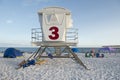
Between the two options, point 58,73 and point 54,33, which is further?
A: point 54,33

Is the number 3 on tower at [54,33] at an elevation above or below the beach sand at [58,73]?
above

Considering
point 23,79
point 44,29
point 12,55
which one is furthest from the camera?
point 12,55

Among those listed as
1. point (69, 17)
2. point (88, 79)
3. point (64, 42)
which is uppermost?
point (69, 17)

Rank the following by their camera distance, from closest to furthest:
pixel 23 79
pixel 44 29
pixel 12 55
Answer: pixel 23 79 → pixel 44 29 → pixel 12 55

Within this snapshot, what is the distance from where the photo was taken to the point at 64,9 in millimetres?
14008

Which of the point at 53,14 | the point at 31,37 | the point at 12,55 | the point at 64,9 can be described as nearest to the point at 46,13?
the point at 53,14

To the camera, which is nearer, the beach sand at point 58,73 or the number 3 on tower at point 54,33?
the beach sand at point 58,73

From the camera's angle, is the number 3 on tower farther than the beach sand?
Yes

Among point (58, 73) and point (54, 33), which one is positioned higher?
point (54, 33)

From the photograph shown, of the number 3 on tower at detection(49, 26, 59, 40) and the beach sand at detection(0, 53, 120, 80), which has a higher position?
the number 3 on tower at detection(49, 26, 59, 40)

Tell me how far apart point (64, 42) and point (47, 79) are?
512cm

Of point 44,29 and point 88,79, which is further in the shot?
point 44,29

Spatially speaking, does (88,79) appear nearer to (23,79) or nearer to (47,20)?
(23,79)

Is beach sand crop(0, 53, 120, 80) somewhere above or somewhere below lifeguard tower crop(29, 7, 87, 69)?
below
